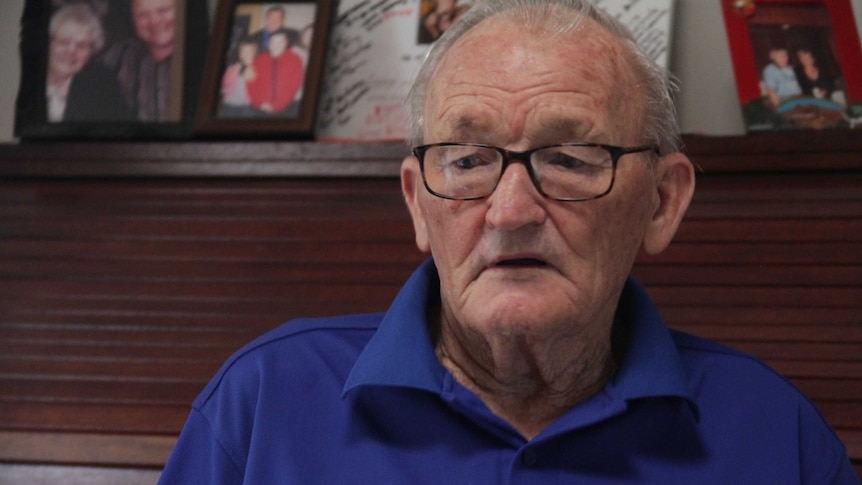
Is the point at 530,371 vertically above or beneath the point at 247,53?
beneath

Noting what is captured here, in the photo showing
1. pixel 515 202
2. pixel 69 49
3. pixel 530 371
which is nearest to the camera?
pixel 515 202

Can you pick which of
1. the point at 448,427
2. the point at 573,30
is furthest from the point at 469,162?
the point at 448,427

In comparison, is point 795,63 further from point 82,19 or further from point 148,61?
point 82,19

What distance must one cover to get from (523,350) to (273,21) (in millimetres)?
933

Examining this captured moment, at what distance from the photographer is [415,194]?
3.96ft

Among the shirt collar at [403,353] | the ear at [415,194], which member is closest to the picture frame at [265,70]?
the ear at [415,194]

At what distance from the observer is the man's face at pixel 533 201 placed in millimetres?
1016

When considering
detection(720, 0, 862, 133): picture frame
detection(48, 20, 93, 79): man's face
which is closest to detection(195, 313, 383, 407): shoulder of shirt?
detection(720, 0, 862, 133): picture frame

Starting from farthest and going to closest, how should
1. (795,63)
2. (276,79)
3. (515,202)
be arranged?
(276,79), (795,63), (515,202)

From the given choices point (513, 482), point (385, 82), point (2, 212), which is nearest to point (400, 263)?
point (385, 82)

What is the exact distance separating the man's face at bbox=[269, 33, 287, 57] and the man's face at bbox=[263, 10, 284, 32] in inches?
0.7

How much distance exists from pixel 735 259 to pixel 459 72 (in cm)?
66

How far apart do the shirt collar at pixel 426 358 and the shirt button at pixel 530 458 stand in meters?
0.12

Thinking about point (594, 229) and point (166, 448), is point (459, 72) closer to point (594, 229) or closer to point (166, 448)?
point (594, 229)
